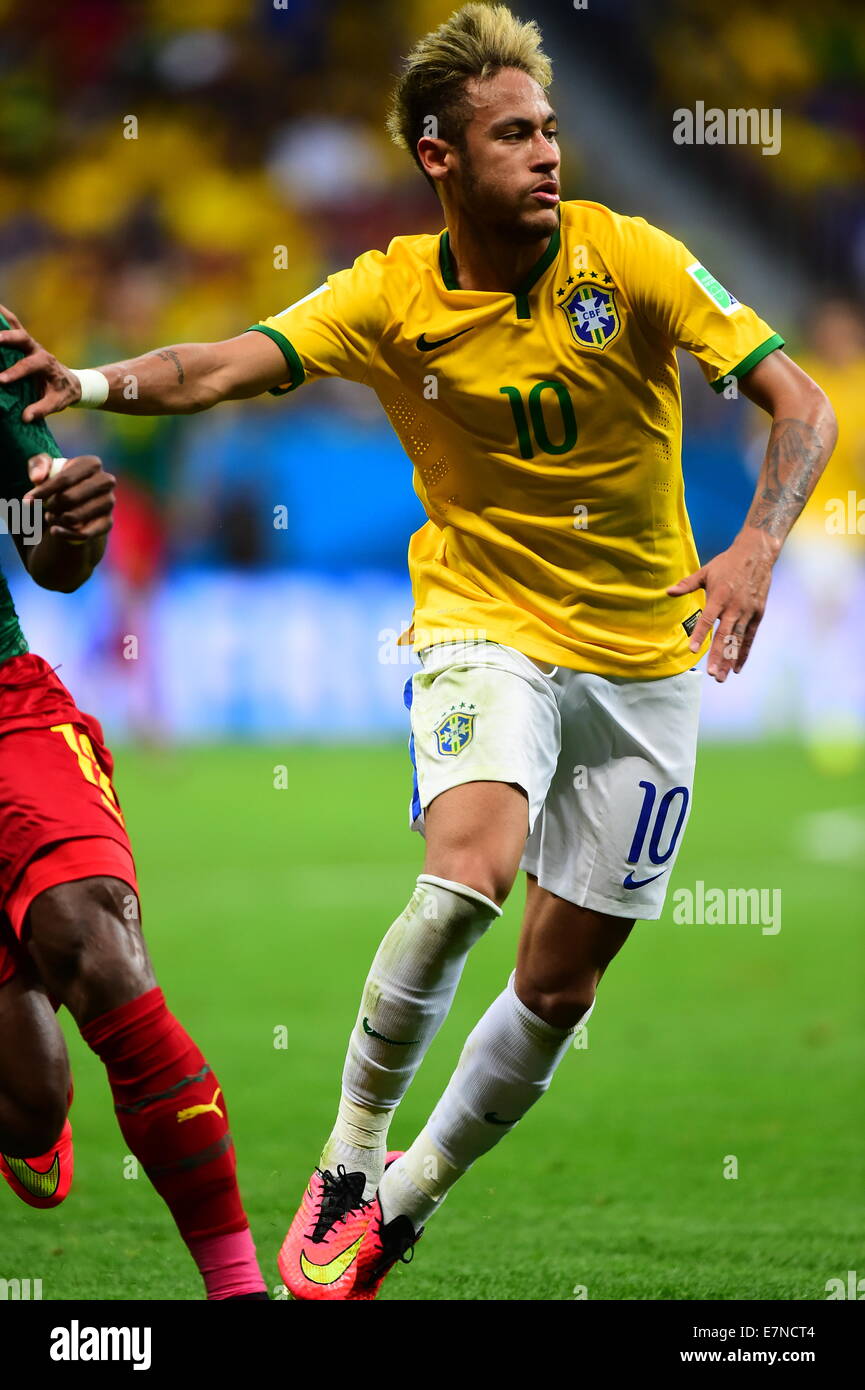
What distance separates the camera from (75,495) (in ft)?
9.87

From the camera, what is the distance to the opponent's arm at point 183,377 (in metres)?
3.33

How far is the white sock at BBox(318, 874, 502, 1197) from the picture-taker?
3400 millimetres

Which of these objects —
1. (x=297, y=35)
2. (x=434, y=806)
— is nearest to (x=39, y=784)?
(x=434, y=806)

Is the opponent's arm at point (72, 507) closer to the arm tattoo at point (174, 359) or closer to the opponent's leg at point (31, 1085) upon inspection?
the arm tattoo at point (174, 359)

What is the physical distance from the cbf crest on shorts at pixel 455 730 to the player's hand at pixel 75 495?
854 millimetres

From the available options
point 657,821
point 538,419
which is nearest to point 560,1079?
point 657,821

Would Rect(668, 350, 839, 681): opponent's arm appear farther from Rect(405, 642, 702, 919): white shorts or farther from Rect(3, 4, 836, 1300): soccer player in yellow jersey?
Rect(405, 642, 702, 919): white shorts

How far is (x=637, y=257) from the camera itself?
3730 millimetres

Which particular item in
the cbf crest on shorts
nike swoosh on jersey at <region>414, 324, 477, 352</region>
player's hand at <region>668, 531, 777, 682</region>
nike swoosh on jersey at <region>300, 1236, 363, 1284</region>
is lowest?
nike swoosh on jersey at <region>300, 1236, 363, 1284</region>

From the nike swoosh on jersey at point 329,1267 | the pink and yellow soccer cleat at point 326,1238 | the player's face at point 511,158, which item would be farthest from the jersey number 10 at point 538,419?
the nike swoosh on jersey at point 329,1267

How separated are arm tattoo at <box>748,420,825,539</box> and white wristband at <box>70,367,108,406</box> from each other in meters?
1.25

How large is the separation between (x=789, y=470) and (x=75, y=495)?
1383 millimetres

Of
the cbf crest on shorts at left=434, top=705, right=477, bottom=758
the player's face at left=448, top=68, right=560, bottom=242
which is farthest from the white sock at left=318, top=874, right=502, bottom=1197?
the player's face at left=448, top=68, right=560, bottom=242

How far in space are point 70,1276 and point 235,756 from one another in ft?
34.1
